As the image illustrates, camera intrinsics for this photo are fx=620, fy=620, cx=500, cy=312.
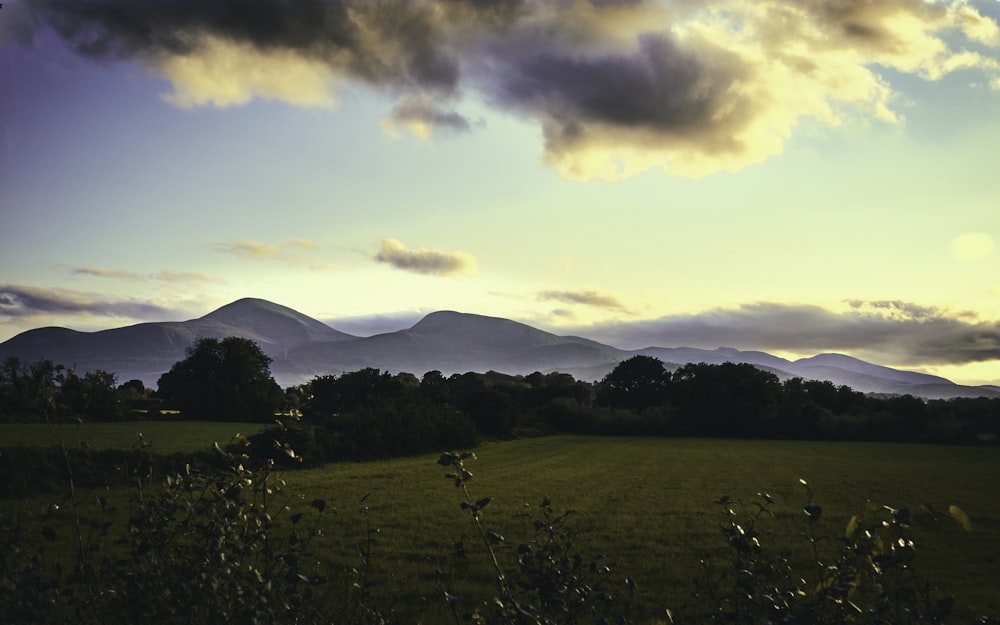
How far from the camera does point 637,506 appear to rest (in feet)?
86.0

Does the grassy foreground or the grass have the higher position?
the grass

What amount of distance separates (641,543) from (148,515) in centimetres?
1614

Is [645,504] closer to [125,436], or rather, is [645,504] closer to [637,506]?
[637,506]

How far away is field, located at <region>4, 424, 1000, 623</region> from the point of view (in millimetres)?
14062

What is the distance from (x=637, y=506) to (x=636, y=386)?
69.5 meters

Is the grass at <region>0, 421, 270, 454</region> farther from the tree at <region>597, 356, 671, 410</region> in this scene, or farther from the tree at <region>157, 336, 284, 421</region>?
the tree at <region>597, 356, 671, 410</region>

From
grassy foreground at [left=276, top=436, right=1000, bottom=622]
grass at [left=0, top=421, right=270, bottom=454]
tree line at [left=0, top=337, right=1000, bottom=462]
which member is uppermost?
tree line at [left=0, top=337, right=1000, bottom=462]

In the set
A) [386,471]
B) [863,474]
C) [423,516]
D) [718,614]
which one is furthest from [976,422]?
[718,614]

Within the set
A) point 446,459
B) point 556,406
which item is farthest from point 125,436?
point 556,406

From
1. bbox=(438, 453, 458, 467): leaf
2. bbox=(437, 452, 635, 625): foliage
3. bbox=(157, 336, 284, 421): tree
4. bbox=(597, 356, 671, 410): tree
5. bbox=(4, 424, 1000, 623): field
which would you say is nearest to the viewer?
bbox=(438, 453, 458, 467): leaf

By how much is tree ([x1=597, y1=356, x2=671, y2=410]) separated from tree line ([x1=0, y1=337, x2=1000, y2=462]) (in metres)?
0.15

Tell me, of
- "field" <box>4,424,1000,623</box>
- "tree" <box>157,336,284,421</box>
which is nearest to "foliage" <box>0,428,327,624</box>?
"field" <box>4,424,1000,623</box>

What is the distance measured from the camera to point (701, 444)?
69312mm

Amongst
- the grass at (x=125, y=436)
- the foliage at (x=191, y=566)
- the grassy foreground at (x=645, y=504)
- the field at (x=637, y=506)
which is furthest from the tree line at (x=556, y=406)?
the foliage at (x=191, y=566)
